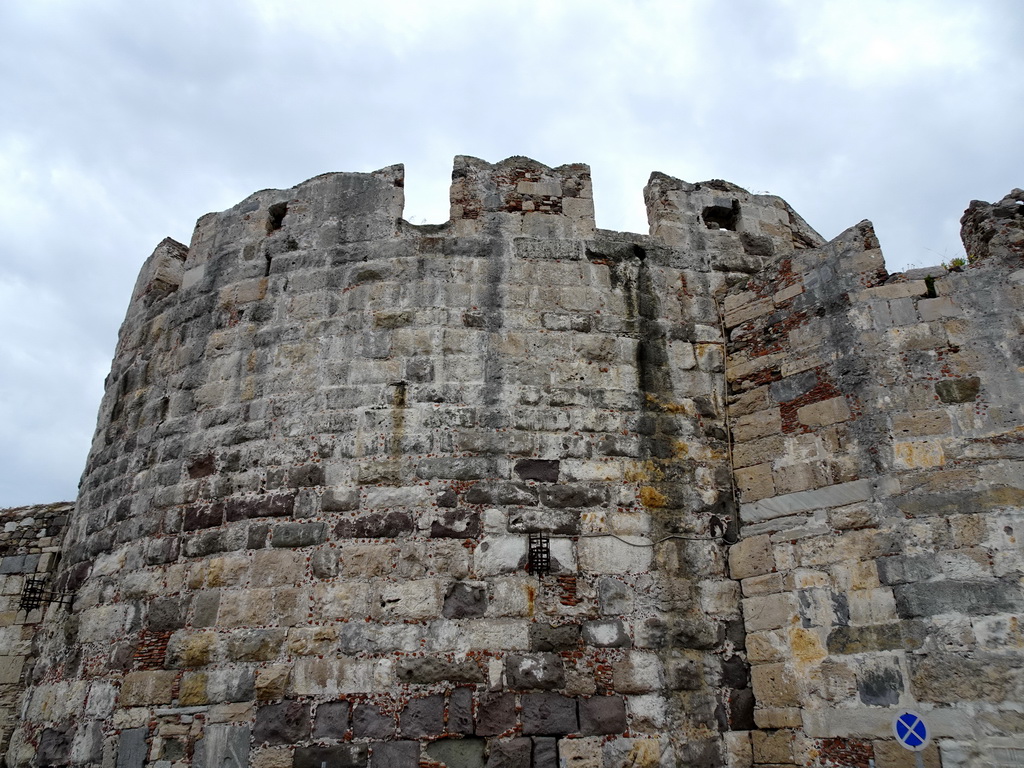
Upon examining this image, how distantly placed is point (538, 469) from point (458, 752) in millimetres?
2168

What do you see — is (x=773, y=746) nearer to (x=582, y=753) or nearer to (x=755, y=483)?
(x=582, y=753)

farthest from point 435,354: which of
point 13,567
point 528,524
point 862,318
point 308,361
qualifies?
point 13,567

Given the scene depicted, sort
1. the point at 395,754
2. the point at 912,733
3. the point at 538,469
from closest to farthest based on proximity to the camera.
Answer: the point at 912,733 < the point at 395,754 < the point at 538,469

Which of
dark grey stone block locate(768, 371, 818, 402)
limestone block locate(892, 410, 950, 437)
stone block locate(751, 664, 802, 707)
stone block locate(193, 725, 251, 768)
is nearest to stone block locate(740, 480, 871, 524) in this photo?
limestone block locate(892, 410, 950, 437)

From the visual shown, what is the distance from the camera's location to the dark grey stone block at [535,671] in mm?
5980

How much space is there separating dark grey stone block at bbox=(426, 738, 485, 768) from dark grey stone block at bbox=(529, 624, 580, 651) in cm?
77

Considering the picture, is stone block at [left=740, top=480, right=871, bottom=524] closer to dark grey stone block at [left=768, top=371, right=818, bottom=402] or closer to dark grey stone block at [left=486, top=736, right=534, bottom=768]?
dark grey stone block at [left=768, top=371, right=818, bottom=402]

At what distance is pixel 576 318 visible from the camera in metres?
7.38

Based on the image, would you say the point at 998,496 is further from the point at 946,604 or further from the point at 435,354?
the point at 435,354

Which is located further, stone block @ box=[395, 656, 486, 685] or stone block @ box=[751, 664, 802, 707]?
stone block @ box=[751, 664, 802, 707]

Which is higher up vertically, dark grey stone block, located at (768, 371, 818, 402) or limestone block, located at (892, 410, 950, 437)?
dark grey stone block, located at (768, 371, 818, 402)

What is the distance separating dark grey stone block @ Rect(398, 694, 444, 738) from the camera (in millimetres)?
5812

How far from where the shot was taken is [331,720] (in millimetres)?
5910

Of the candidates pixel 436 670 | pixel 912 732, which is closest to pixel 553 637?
pixel 436 670
